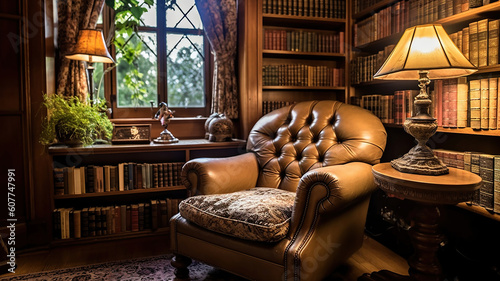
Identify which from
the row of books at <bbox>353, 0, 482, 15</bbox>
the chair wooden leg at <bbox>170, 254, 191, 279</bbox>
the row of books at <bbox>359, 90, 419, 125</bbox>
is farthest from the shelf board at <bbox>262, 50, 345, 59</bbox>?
the chair wooden leg at <bbox>170, 254, 191, 279</bbox>

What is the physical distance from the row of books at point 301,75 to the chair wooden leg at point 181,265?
1.53 m

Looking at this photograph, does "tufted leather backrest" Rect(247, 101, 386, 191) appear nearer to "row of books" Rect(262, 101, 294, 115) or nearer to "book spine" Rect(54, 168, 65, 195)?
"row of books" Rect(262, 101, 294, 115)

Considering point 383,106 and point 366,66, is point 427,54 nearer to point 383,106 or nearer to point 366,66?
point 383,106

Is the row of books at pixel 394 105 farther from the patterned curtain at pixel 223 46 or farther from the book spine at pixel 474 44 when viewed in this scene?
the patterned curtain at pixel 223 46

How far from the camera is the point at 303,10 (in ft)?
9.20

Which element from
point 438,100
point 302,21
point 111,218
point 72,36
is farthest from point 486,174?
point 72,36

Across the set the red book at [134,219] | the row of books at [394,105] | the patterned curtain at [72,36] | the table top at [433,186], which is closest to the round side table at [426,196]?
the table top at [433,186]

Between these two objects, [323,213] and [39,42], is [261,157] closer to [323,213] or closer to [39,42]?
[323,213]

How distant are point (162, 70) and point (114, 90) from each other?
440 millimetres

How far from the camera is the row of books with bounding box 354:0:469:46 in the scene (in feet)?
6.39

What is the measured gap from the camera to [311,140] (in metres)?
2.23

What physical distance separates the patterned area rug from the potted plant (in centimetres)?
82

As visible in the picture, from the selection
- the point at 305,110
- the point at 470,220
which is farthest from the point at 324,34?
the point at 470,220

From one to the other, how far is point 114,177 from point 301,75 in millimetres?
1675
